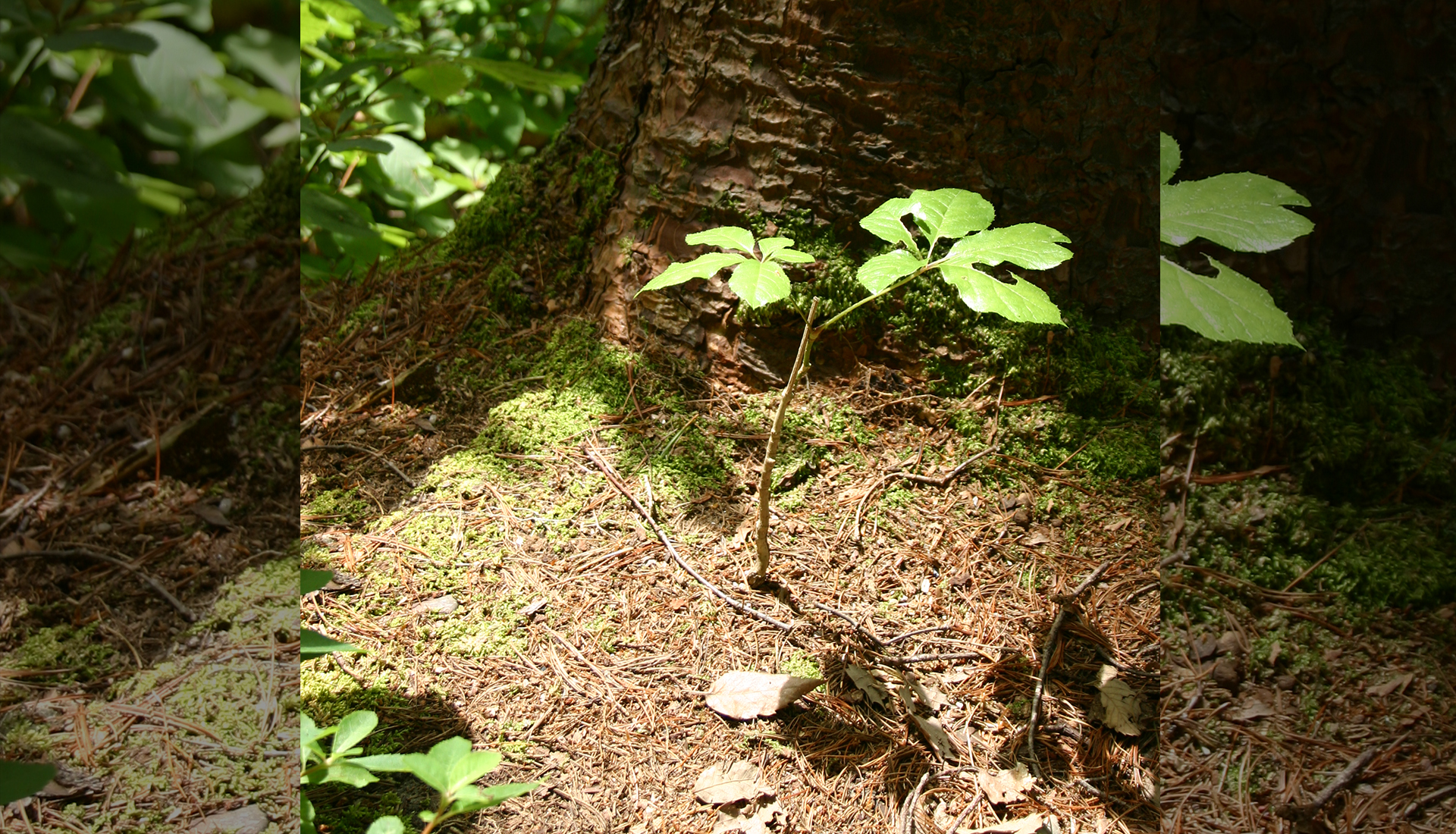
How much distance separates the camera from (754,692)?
1.17 metres

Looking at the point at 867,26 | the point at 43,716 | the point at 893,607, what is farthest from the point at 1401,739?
the point at 43,716

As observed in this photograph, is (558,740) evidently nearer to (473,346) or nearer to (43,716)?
(43,716)

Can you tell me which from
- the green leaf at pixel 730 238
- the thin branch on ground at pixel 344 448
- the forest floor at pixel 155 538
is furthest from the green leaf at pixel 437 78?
the green leaf at pixel 730 238

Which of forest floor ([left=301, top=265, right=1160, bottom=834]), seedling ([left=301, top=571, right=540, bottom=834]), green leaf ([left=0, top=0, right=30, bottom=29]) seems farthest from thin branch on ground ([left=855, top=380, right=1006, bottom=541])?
green leaf ([left=0, top=0, right=30, bottom=29])

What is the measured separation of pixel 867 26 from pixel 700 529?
91 cm

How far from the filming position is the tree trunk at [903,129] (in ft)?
4.61

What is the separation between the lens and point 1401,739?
50.7 inches

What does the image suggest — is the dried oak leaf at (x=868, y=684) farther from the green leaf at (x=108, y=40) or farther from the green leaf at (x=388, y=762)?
the green leaf at (x=108, y=40)

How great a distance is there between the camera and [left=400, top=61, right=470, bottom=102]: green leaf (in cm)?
222

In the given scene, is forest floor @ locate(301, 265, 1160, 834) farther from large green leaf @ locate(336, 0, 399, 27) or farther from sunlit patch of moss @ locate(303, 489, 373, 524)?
large green leaf @ locate(336, 0, 399, 27)

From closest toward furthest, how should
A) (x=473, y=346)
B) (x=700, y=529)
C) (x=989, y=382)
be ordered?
1. (x=700, y=529)
2. (x=989, y=382)
3. (x=473, y=346)

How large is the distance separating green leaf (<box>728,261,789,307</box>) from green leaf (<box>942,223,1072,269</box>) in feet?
0.78

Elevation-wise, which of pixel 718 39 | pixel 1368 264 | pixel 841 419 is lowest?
pixel 841 419

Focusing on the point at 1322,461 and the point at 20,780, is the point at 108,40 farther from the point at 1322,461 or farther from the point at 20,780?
the point at 1322,461
